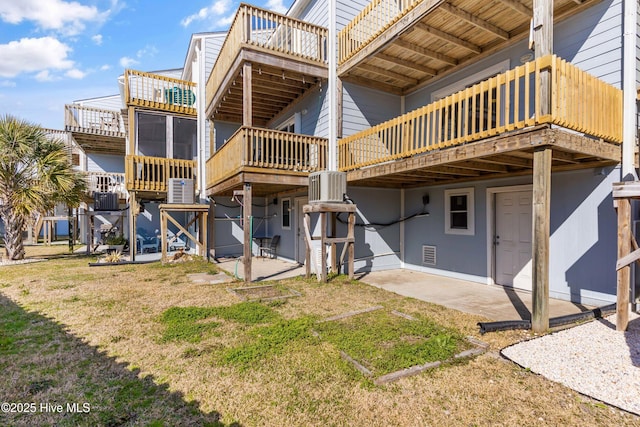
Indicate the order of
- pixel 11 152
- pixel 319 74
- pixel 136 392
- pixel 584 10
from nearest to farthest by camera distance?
pixel 136 392, pixel 584 10, pixel 319 74, pixel 11 152

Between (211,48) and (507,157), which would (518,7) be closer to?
(507,157)

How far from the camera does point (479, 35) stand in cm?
667

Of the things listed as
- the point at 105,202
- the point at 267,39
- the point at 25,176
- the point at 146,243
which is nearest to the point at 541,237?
the point at 267,39

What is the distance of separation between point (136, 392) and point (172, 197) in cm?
848

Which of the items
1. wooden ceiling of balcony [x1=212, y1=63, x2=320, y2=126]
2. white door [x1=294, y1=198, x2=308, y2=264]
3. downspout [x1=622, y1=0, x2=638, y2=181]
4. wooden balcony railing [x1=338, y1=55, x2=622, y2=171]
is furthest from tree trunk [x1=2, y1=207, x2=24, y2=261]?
downspout [x1=622, y1=0, x2=638, y2=181]

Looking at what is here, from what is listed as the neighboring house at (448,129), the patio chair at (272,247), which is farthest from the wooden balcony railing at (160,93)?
the patio chair at (272,247)

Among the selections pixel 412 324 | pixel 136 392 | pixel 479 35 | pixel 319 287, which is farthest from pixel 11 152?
pixel 479 35

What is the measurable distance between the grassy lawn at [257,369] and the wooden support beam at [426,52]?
540 centimetres

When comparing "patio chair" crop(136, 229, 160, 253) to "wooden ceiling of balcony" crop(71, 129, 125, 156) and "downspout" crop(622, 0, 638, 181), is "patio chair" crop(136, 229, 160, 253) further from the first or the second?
"downspout" crop(622, 0, 638, 181)

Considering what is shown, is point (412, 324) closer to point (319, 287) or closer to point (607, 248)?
point (319, 287)

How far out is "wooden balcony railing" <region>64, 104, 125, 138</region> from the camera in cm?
1466

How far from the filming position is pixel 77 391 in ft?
9.05

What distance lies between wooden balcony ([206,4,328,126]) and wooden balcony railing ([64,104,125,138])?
7.82 m

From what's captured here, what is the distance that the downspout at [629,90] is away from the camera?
4.80m
